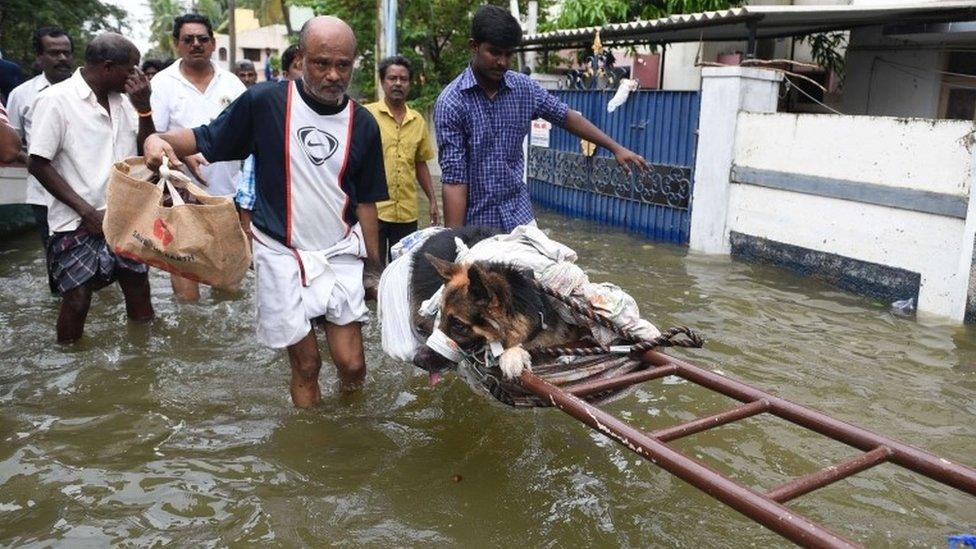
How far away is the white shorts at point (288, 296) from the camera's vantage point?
141 inches

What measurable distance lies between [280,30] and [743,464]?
4833cm

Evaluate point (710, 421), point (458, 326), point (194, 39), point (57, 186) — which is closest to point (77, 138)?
point (57, 186)

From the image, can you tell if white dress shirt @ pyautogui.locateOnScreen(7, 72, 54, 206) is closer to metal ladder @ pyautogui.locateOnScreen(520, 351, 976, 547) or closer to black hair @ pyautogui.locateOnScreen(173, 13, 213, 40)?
black hair @ pyautogui.locateOnScreen(173, 13, 213, 40)

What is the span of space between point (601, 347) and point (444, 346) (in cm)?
61

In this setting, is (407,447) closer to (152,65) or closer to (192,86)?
(192,86)

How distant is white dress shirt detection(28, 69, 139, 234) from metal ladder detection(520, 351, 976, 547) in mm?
3274

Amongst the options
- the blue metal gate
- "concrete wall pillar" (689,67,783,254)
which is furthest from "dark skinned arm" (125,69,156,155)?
"concrete wall pillar" (689,67,783,254)

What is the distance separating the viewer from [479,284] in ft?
8.80

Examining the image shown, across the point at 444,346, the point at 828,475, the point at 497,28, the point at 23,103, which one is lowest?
the point at 828,475

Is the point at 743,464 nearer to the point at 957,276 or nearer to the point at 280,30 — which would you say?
the point at 957,276

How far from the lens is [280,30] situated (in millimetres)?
46969

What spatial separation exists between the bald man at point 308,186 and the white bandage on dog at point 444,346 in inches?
41.6

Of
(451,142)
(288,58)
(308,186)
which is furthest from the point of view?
(288,58)

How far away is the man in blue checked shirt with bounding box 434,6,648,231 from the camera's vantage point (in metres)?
3.92
